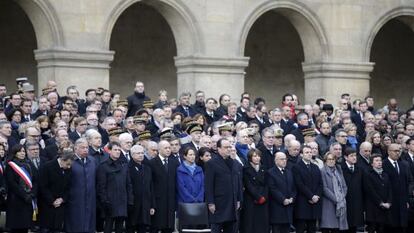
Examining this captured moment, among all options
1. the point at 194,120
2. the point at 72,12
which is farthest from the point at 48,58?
the point at 194,120

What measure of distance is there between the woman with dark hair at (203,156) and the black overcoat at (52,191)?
2.24 metres

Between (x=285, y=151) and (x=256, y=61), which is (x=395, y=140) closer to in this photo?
(x=285, y=151)

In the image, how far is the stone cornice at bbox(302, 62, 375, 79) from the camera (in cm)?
2597

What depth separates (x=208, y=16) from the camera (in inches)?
966

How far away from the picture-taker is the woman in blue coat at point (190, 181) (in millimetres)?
16109

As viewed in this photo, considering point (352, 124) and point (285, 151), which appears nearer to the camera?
point (285, 151)

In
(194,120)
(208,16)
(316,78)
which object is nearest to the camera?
(194,120)

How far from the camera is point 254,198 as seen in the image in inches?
648

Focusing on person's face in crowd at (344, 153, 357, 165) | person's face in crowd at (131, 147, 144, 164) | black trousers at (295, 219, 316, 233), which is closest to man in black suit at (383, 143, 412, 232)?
person's face in crowd at (344, 153, 357, 165)

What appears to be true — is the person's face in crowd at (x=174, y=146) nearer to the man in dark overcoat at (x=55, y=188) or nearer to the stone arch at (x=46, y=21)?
the man in dark overcoat at (x=55, y=188)

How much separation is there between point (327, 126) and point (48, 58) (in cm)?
657

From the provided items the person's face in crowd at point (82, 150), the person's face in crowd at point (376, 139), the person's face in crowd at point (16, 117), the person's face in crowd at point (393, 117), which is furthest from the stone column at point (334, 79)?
the person's face in crowd at point (82, 150)

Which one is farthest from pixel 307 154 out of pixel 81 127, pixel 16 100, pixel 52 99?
pixel 16 100

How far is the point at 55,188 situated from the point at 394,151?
237 inches
